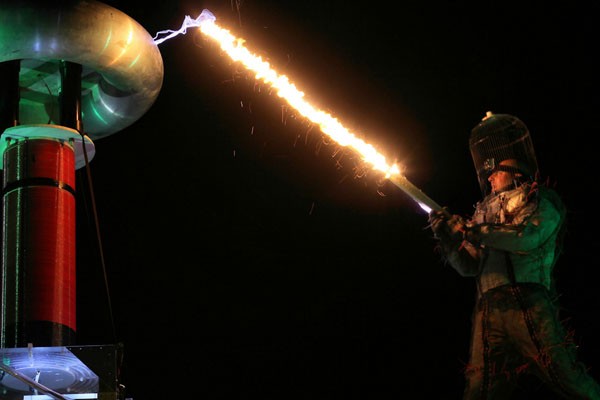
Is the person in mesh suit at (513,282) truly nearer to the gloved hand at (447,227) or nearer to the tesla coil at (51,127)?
the gloved hand at (447,227)

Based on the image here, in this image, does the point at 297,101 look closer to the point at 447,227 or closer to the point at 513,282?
the point at 447,227

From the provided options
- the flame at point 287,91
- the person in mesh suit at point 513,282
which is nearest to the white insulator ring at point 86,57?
the flame at point 287,91

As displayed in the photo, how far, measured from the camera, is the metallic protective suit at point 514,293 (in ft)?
24.6

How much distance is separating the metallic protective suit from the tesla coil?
3.72 meters

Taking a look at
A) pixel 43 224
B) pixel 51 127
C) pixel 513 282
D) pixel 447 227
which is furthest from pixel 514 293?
pixel 51 127

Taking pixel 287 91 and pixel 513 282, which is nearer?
pixel 513 282

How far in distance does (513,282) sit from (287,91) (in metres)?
3.18

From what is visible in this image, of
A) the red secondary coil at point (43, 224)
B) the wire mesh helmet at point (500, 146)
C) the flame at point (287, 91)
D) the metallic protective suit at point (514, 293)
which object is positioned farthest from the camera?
the red secondary coil at point (43, 224)

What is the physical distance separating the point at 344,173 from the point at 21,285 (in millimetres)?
5520

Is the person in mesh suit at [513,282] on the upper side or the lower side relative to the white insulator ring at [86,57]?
lower

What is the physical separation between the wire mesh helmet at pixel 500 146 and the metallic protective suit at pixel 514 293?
1.14 ft

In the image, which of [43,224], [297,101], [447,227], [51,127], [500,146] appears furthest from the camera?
[51,127]

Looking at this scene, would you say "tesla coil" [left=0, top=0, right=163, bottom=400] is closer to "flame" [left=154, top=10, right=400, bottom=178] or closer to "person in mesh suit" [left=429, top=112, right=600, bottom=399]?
"flame" [left=154, top=10, right=400, bottom=178]

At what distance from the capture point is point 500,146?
869 centimetres
